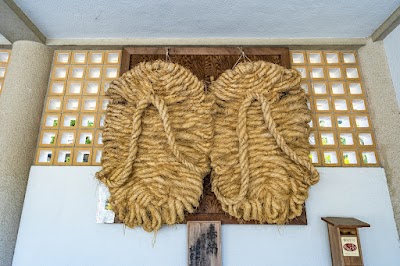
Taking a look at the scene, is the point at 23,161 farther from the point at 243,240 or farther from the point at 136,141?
the point at 243,240

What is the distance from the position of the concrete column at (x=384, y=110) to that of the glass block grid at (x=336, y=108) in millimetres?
20


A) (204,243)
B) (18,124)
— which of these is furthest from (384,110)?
(18,124)

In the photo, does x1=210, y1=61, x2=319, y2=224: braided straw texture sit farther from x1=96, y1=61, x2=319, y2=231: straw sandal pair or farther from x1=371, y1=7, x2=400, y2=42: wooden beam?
x1=371, y1=7, x2=400, y2=42: wooden beam

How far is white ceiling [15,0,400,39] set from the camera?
0.81 m

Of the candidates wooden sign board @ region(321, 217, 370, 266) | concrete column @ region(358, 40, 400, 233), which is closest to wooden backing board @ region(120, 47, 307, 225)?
concrete column @ region(358, 40, 400, 233)

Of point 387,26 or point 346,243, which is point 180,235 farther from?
point 387,26

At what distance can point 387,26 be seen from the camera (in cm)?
87

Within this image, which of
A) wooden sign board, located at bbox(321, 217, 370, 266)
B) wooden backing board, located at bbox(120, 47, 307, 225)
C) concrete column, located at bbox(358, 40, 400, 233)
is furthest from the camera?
wooden backing board, located at bbox(120, 47, 307, 225)

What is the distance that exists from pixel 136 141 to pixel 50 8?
483mm

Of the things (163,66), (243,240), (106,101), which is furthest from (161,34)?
(243,240)

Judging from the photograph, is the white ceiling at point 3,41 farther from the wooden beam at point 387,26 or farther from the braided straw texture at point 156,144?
the wooden beam at point 387,26

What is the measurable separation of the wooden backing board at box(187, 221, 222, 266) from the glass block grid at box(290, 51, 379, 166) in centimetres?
40

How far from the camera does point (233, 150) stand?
2.70ft

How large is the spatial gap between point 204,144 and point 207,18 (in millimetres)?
400
